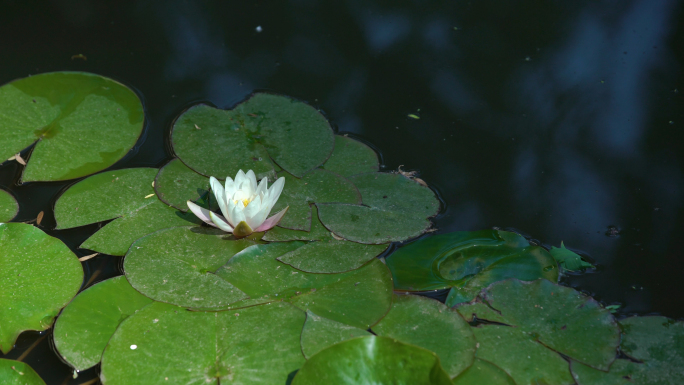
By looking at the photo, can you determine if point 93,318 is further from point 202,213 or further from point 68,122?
point 68,122

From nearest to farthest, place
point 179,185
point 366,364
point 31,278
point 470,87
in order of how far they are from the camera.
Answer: point 366,364, point 31,278, point 179,185, point 470,87

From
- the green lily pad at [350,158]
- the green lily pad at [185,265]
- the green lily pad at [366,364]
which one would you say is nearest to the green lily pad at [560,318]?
the green lily pad at [366,364]

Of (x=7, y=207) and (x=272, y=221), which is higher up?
(x=272, y=221)

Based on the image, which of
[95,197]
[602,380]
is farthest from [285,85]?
[602,380]

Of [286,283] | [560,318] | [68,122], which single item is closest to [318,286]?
[286,283]

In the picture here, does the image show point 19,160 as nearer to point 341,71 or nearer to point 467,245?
point 341,71

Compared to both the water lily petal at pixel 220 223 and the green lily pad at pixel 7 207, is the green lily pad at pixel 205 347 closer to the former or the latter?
the water lily petal at pixel 220 223

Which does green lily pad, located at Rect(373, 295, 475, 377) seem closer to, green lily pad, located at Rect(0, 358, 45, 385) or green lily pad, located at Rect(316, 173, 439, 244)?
green lily pad, located at Rect(316, 173, 439, 244)
